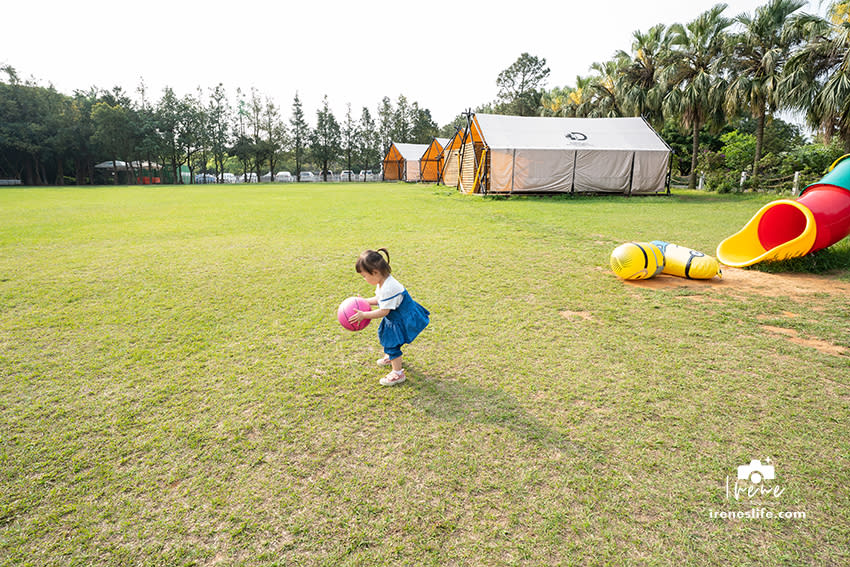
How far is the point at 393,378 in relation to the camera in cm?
370

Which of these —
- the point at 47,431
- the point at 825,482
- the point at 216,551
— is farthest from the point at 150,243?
the point at 825,482

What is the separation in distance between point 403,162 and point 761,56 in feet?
110

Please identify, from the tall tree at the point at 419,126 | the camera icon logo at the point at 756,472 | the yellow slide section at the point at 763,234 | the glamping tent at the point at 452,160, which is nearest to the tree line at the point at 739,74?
the glamping tent at the point at 452,160

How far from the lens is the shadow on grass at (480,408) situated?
9.82ft

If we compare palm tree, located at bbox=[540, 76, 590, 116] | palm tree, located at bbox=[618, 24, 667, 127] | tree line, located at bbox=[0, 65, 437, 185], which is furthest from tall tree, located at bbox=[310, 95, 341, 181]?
palm tree, located at bbox=[618, 24, 667, 127]

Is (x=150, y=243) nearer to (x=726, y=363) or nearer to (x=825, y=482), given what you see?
(x=726, y=363)

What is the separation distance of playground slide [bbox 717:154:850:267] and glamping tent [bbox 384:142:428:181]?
41791 mm

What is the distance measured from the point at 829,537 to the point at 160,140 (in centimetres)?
6099

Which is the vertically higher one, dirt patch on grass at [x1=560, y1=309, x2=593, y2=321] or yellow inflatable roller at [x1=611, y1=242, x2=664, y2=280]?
yellow inflatable roller at [x1=611, y1=242, x2=664, y2=280]

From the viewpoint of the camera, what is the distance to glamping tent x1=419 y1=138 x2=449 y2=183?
40438 millimetres

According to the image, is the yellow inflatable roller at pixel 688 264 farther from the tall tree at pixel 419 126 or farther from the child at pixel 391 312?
the tall tree at pixel 419 126

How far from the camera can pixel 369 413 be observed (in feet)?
10.8

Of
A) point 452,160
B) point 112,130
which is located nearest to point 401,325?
point 452,160

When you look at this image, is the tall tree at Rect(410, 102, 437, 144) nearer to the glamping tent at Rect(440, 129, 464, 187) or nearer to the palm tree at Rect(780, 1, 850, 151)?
the glamping tent at Rect(440, 129, 464, 187)
